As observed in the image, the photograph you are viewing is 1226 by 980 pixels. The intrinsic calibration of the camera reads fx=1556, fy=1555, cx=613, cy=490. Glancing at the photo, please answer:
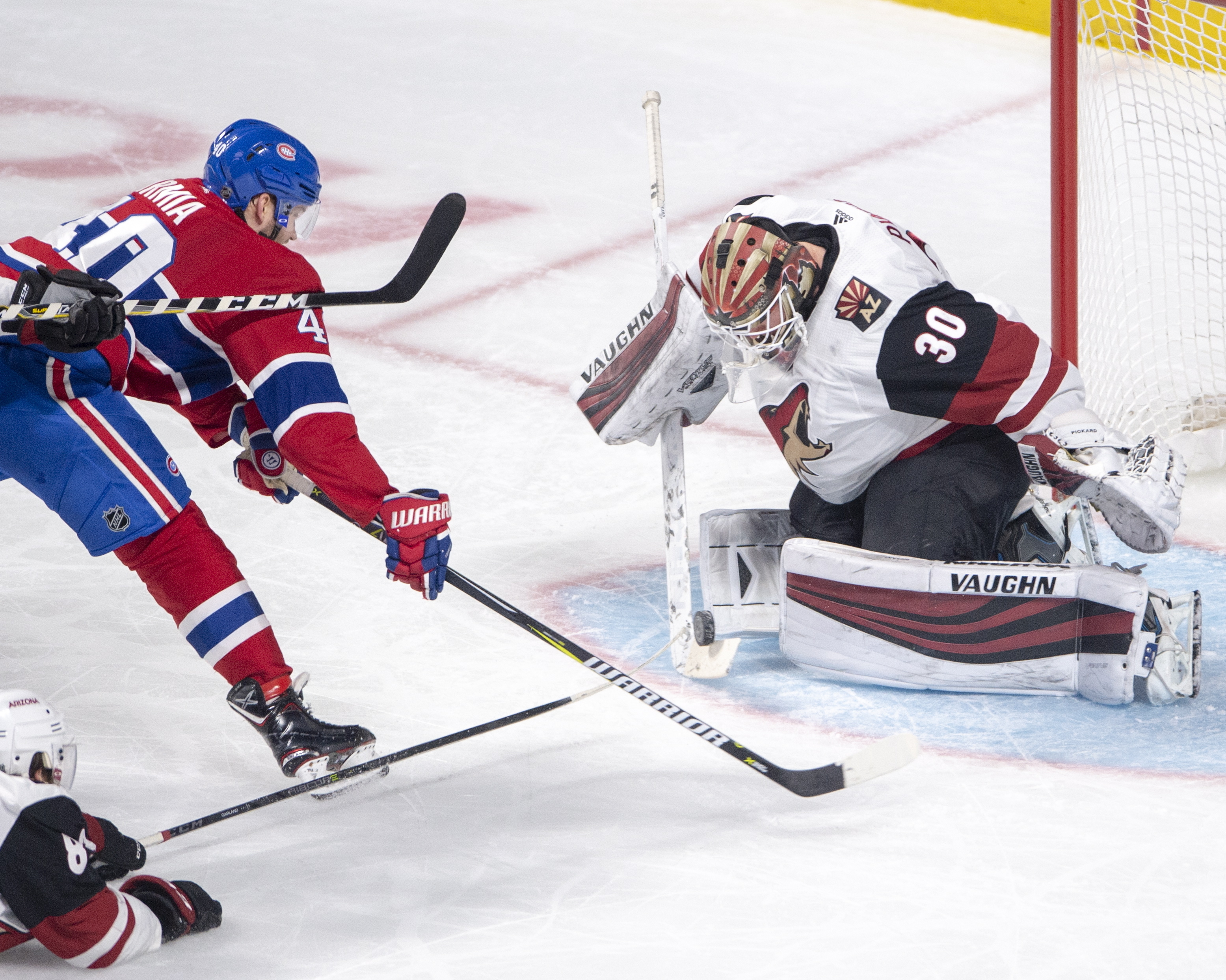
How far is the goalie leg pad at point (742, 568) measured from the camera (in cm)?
315

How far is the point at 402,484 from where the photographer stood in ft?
12.9

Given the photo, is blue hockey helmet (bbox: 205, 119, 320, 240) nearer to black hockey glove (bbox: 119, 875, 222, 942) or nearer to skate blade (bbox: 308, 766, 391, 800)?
skate blade (bbox: 308, 766, 391, 800)

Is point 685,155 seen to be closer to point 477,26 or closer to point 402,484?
point 477,26

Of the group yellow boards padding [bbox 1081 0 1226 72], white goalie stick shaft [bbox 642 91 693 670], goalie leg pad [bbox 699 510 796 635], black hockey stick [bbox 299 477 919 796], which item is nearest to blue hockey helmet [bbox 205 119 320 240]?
black hockey stick [bbox 299 477 919 796]

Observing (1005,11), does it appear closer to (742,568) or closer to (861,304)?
(742,568)

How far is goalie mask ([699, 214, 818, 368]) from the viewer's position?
107 inches

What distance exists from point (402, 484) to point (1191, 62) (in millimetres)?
2568

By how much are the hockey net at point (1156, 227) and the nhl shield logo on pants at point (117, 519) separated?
2.33m

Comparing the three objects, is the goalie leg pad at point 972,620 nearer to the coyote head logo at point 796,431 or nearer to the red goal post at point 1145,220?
the coyote head logo at point 796,431

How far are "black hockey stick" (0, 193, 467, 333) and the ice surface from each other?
0.79m

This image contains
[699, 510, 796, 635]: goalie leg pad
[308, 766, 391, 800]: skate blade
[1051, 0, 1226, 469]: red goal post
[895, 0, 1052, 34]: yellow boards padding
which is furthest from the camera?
[895, 0, 1052, 34]: yellow boards padding

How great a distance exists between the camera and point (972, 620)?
9.22ft

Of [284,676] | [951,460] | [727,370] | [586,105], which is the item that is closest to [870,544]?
[951,460]

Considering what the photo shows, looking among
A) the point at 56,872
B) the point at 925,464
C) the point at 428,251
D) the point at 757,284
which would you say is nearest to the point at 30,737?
the point at 56,872
